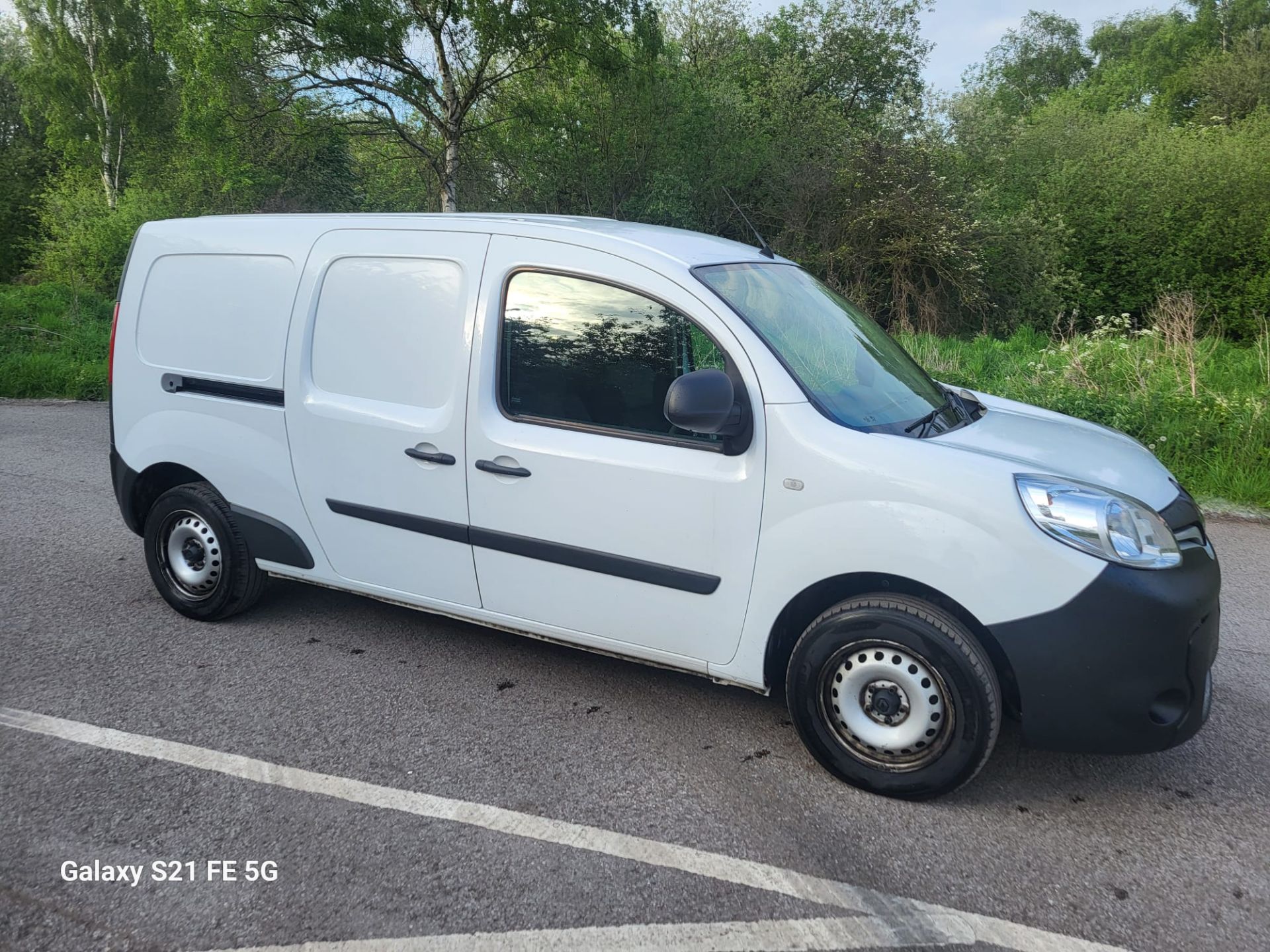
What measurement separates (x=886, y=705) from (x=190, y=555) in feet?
11.0

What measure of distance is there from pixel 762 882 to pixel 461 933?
849mm

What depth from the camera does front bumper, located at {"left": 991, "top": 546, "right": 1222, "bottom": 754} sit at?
2.73m

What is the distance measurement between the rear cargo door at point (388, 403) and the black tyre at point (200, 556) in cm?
56

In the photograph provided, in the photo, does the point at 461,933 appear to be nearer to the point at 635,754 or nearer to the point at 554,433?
the point at 635,754

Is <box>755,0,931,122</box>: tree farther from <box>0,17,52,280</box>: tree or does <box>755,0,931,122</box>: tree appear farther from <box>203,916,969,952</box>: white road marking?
<box>203,916,969,952</box>: white road marking

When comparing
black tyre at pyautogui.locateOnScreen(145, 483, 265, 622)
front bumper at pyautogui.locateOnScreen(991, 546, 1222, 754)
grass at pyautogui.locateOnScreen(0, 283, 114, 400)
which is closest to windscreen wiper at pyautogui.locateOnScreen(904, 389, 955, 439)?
front bumper at pyautogui.locateOnScreen(991, 546, 1222, 754)

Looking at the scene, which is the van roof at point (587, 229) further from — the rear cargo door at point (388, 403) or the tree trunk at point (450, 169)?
the tree trunk at point (450, 169)

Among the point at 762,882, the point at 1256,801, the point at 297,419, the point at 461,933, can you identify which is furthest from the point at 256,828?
the point at 1256,801

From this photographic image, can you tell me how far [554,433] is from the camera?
11.3 feet

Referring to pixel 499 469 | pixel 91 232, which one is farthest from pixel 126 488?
pixel 91 232

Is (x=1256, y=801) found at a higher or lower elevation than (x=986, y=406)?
lower

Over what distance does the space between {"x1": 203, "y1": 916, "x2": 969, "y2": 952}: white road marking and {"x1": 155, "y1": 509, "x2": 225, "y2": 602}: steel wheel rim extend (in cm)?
245

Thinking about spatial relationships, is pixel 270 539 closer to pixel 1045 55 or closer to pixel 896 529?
pixel 896 529

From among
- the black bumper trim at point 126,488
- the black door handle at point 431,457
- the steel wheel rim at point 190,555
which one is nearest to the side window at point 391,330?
the black door handle at point 431,457
